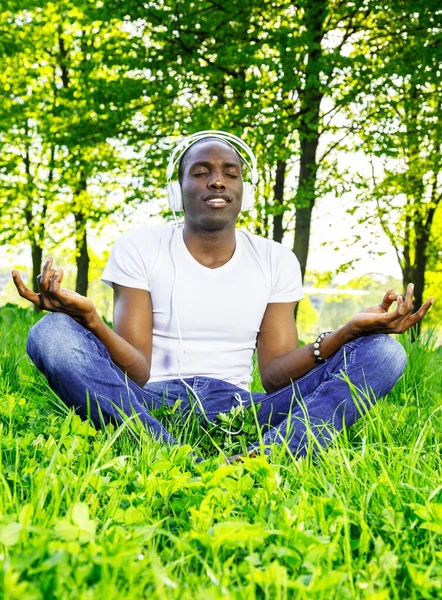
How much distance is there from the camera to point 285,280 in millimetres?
4039

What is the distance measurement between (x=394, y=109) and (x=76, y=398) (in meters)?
10.3

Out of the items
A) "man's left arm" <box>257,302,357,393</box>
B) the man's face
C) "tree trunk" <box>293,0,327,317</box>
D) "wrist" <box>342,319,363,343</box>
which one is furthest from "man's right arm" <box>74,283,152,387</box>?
"tree trunk" <box>293,0,327,317</box>

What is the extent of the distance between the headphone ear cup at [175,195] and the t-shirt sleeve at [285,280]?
642 mm

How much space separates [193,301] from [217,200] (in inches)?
22.9

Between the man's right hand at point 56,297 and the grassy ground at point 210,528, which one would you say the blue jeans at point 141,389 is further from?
the grassy ground at point 210,528

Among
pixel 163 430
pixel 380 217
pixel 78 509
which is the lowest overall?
pixel 163 430

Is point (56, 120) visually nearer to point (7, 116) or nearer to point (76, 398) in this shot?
point (7, 116)

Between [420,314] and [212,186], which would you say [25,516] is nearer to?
[420,314]

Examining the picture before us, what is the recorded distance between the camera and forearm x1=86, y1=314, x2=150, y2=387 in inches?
132

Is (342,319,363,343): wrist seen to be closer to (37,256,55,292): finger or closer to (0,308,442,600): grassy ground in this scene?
(0,308,442,600): grassy ground

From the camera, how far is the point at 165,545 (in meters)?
2.12

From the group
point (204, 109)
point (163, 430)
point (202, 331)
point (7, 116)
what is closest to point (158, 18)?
point (204, 109)

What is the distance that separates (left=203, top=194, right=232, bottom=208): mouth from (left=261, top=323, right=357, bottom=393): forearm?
91cm

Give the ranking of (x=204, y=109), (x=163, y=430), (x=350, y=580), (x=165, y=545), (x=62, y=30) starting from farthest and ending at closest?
(x=62, y=30)
(x=204, y=109)
(x=163, y=430)
(x=165, y=545)
(x=350, y=580)
